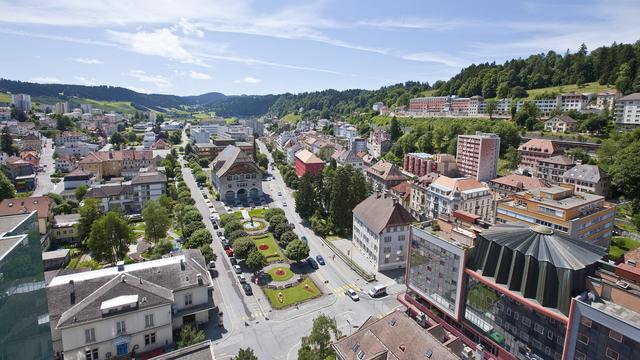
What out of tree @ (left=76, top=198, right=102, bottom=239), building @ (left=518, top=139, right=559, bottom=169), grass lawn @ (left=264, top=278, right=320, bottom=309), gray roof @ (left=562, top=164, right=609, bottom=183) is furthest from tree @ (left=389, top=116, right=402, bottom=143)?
tree @ (left=76, top=198, right=102, bottom=239)

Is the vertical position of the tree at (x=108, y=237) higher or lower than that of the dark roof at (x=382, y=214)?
lower

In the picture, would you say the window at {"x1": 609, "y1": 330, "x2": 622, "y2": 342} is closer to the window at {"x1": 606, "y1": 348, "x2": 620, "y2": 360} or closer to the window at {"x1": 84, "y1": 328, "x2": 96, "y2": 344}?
the window at {"x1": 606, "y1": 348, "x2": 620, "y2": 360}

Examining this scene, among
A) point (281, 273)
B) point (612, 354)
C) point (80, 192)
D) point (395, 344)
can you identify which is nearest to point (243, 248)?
point (281, 273)

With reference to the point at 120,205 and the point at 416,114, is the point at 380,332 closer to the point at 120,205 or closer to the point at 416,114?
the point at 120,205

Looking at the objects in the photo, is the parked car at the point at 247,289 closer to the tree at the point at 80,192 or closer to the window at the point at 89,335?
the window at the point at 89,335

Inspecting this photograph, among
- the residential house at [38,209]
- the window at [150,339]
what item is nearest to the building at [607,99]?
the window at [150,339]

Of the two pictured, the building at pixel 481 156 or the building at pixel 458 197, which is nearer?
the building at pixel 458 197
